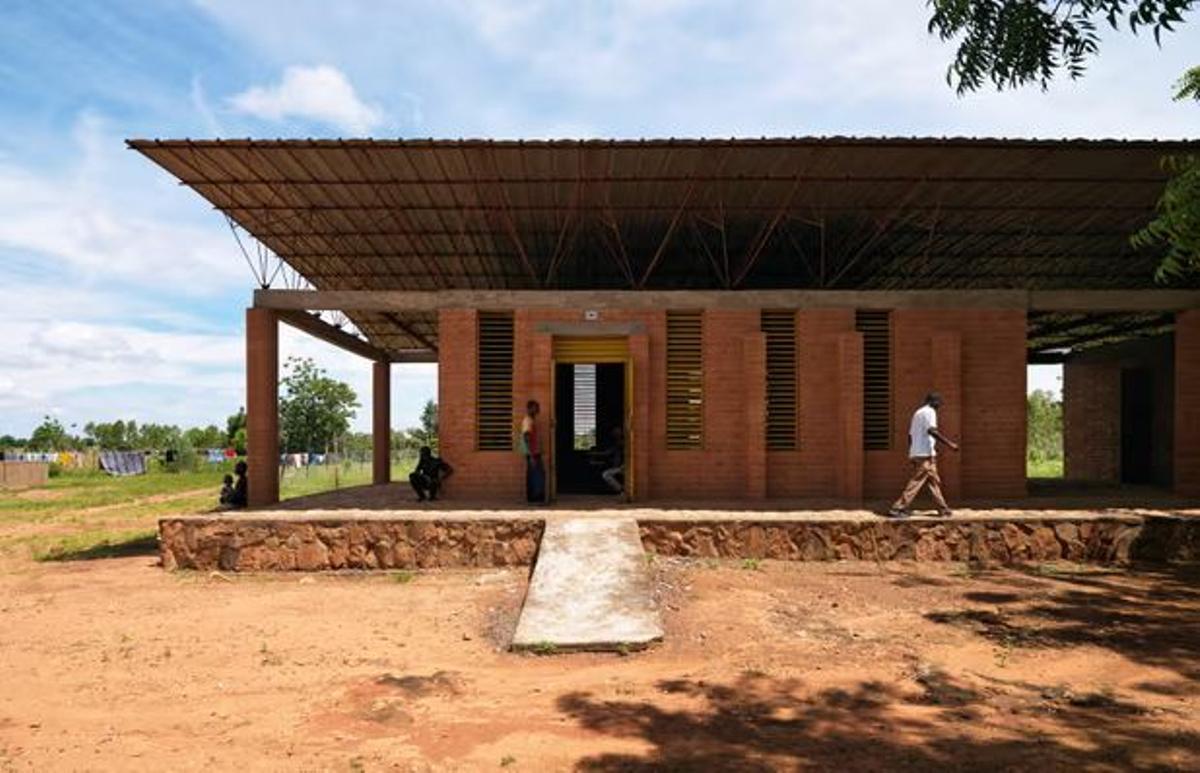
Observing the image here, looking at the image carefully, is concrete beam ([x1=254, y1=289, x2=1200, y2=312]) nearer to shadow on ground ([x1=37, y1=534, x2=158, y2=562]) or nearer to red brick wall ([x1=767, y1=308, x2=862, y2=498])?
red brick wall ([x1=767, y1=308, x2=862, y2=498])

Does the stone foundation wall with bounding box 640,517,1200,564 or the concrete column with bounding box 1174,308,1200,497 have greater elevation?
the concrete column with bounding box 1174,308,1200,497

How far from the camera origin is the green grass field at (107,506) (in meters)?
13.6

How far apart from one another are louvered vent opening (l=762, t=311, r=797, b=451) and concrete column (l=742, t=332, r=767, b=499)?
38 cm

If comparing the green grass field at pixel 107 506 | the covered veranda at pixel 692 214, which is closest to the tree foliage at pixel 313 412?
the green grass field at pixel 107 506

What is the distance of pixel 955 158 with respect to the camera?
11.5 meters

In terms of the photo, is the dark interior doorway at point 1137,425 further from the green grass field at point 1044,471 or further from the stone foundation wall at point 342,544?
the stone foundation wall at point 342,544

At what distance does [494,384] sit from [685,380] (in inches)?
122

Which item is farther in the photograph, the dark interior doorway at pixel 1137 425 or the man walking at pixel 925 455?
the dark interior doorway at pixel 1137 425

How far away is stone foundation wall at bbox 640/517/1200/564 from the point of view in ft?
32.6

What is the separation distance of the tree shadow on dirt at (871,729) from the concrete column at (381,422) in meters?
15.8

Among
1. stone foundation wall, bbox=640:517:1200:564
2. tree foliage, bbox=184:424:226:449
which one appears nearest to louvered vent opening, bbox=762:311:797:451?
stone foundation wall, bbox=640:517:1200:564

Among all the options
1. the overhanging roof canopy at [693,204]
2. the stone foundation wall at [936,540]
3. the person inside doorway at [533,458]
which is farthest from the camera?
the person inside doorway at [533,458]

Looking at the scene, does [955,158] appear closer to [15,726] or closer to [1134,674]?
[1134,674]

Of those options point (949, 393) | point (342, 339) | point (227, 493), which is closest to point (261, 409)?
point (227, 493)
